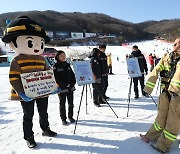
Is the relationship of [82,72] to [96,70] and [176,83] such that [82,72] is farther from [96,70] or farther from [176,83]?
[176,83]

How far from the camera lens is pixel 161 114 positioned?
416 centimetres

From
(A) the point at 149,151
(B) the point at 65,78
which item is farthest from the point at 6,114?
(A) the point at 149,151

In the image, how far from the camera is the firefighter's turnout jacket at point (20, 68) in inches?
167

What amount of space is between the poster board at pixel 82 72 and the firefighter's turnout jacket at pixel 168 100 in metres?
1.59

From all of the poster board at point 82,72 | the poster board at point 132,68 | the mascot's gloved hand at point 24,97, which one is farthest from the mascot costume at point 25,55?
the poster board at point 132,68

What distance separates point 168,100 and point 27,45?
2467mm

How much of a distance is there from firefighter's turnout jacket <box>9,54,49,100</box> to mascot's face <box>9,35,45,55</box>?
85 mm

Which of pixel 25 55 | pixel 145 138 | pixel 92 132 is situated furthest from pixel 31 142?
pixel 145 138

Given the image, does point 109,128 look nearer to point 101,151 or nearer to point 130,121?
point 130,121

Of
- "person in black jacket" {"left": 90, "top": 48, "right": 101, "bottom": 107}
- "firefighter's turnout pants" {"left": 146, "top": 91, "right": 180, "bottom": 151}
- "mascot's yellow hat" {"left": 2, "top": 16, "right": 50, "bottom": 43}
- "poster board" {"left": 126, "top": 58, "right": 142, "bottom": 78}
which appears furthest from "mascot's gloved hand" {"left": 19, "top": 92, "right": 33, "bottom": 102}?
"poster board" {"left": 126, "top": 58, "right": 142, "bottom": 78}

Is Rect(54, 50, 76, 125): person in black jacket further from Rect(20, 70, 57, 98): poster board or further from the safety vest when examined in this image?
the safety vest

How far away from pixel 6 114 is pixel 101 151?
3.48 metres

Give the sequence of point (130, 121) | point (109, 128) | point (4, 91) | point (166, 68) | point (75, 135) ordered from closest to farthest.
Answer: point (166, 68) < point (75, 135) < point (109, 128) < point (130, 121) < point (4, 91)

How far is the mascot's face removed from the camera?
14.6 feet
